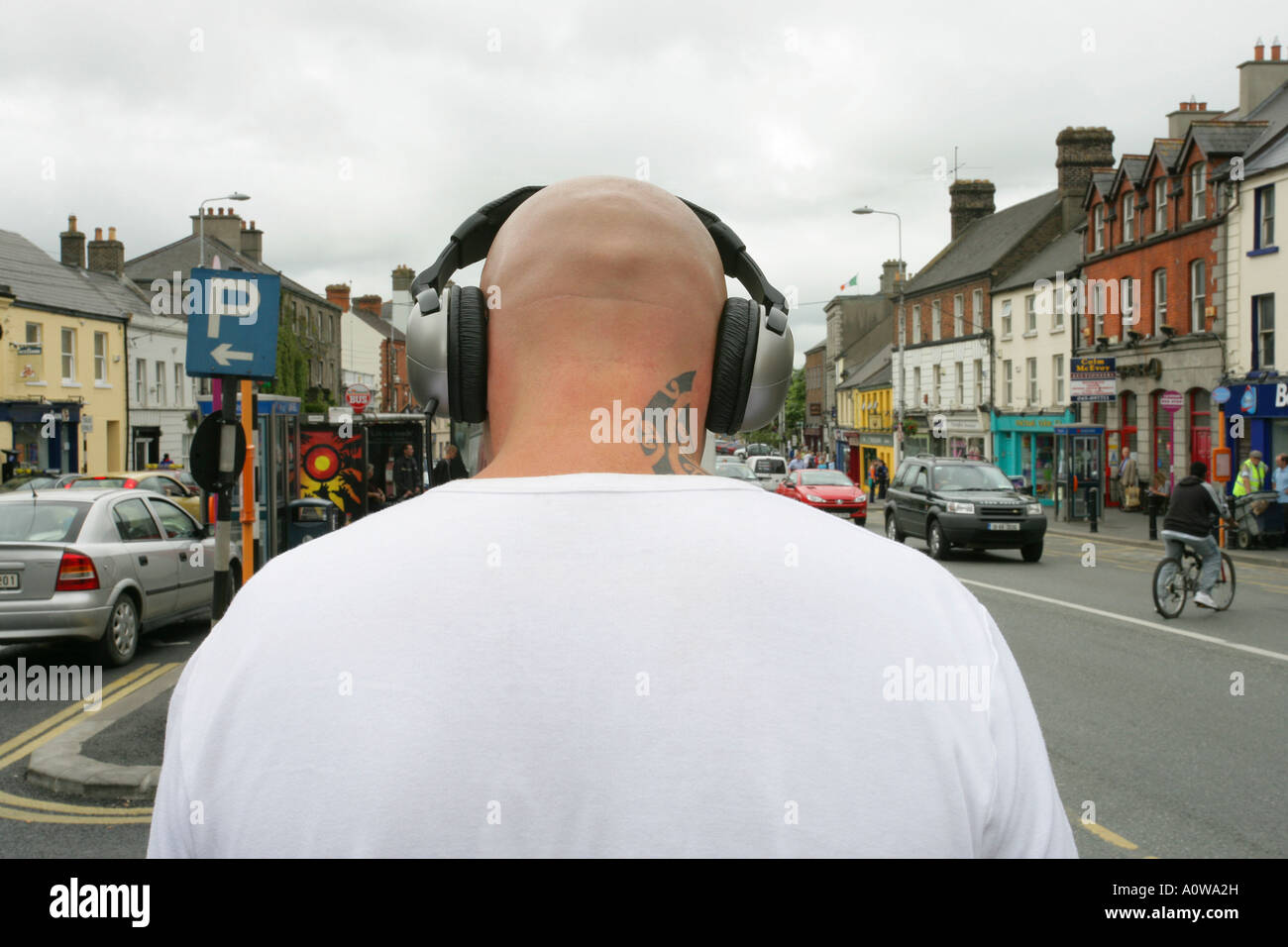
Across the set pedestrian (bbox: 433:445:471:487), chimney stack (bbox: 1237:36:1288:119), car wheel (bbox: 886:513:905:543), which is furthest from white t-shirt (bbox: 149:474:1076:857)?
chimney stack (bbox: 1237:36:1288:119)

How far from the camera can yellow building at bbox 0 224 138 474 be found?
33562 mm

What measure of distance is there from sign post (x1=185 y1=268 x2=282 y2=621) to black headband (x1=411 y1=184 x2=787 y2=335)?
5.11 metres

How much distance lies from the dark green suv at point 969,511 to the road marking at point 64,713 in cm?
1417

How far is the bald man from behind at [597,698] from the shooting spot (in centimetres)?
107

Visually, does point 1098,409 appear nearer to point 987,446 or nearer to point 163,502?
point 987,446

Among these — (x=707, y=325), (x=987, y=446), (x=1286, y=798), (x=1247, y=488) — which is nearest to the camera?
(x=707, y=325)

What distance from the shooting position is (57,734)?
7145mm

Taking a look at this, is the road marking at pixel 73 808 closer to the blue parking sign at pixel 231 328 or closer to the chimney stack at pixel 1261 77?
the blue parking sign at pixel 231 328

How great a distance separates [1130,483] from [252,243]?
43.0 metres

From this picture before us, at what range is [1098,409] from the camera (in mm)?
37281

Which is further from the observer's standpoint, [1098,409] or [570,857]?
[1098,409]

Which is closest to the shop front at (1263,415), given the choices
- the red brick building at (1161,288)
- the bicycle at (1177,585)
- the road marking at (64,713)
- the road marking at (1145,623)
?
the red brick building at (1161,288)
